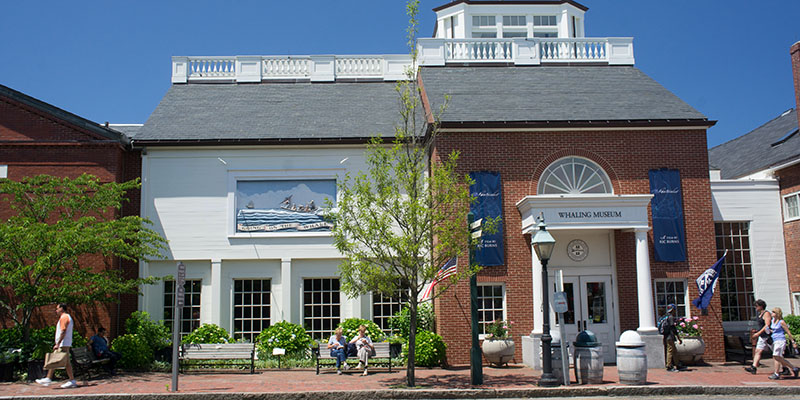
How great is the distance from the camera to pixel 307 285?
19.0 m

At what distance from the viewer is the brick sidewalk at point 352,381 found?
13.0 metres

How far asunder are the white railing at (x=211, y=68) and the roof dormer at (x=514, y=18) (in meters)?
10.7

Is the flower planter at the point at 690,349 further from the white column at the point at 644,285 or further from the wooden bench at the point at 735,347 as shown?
the wooden bench at the point at 735,347

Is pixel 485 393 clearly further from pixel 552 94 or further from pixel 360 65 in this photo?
pixel 360 65

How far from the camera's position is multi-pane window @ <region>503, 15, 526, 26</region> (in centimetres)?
3091

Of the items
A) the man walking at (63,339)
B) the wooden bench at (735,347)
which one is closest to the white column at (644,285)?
the wooden bench at (735,347)

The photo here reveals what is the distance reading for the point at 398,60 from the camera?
23781 millimetres

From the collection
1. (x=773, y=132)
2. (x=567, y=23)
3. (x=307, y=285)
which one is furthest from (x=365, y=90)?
(x=773, y=132)

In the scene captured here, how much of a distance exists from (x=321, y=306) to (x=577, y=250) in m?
7.15

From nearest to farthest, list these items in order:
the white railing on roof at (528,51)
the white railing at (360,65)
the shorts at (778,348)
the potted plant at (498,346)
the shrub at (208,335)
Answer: the shorts at (778,348)
the potted plant at (498,346)
the shrub at (208,335)
the white railing on roof at (528,51)
the white railing at (360,65)

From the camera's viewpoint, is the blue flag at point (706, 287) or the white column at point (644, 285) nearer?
the white column at point (644, 285)

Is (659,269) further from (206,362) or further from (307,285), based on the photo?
(206,362)

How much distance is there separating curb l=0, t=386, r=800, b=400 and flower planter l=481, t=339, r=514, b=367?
3355 mm

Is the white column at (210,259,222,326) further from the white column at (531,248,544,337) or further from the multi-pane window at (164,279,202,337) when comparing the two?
the white column at (531,248,544,337)
